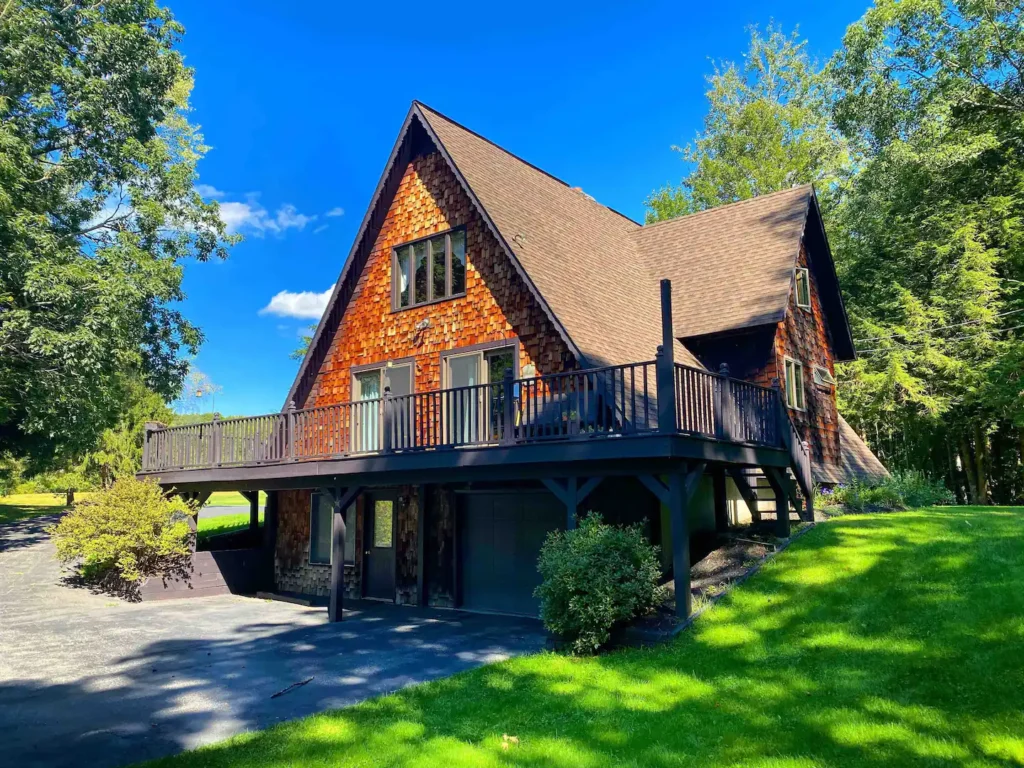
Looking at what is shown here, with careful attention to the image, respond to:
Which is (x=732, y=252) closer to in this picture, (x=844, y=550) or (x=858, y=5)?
(x=844, y=550)

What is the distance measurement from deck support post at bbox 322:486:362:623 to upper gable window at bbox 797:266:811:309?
11.3 m

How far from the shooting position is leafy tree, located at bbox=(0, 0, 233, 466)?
18672mm

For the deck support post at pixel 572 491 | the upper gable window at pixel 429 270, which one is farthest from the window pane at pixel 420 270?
the deck support post at pixel 572 491

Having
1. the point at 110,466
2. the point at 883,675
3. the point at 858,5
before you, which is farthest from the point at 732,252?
the point at 110,466

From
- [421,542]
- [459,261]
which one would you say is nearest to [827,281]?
[459,261]

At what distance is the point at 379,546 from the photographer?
16.2 m

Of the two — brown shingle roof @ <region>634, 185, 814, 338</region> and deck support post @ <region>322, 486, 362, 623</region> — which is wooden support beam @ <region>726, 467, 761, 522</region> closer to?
brown shingle roof @ <region>634, 185, 814, 338</region>

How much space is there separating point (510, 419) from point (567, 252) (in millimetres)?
6140

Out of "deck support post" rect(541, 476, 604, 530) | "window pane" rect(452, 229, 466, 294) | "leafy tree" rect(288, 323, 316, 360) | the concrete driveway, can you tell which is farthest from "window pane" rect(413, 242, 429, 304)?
"leafy tree" rect(288, 323, 316, 360)

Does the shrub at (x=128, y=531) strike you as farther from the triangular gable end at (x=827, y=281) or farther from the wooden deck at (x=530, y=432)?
the triangular gable end at (x=827, y=281)

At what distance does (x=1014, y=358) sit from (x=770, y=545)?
13981 mm

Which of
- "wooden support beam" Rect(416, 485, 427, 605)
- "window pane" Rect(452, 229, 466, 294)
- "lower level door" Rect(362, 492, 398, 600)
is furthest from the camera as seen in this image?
"lower level door" Rect(362, 492, 398, 600)

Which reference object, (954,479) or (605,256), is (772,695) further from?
(954,479)

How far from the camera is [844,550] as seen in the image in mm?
10828
